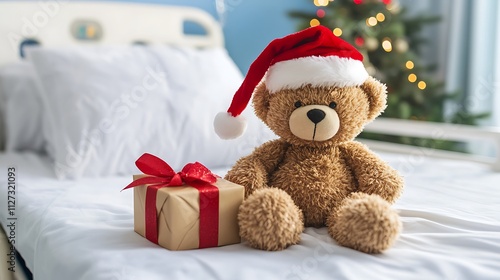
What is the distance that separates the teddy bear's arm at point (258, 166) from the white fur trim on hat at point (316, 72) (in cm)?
12

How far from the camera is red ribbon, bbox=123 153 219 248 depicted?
3.14 feet

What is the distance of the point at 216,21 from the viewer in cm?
245

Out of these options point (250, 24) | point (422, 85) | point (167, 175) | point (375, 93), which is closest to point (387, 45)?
point (422, 85)

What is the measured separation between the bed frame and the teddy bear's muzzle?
31.7 inches

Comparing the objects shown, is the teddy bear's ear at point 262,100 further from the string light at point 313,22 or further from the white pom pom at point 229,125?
→ the string light at point 313,22

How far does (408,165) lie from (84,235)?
1.05m

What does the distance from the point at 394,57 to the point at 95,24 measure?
1266 mm

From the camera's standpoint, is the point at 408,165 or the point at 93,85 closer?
the point at 93,85

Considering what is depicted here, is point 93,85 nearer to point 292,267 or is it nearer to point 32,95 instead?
point 32,95

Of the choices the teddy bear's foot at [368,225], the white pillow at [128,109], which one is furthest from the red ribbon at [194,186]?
the white pillow at [128,109]

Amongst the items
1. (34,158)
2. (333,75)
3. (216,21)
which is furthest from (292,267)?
(216,21)

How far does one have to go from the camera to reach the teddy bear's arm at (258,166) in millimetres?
1054

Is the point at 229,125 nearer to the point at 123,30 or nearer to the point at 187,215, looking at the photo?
the point at 187,215

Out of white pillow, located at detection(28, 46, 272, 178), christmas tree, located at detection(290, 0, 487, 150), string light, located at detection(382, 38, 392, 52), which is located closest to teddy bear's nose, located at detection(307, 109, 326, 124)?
white pillow, located at detection(28, 46, 272, 178)
